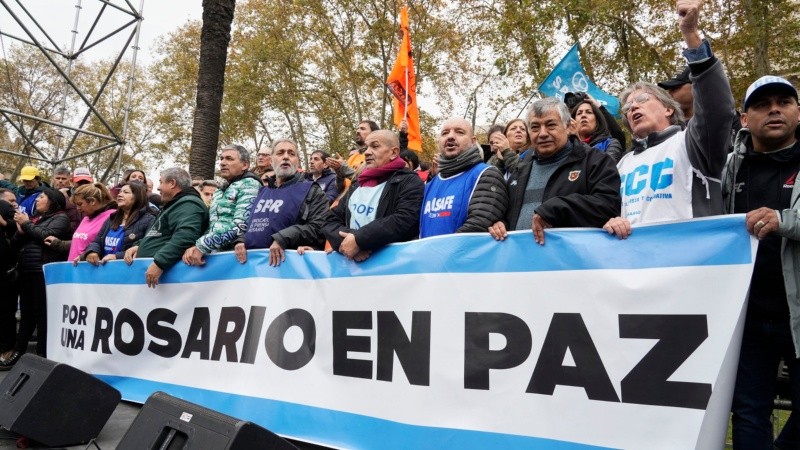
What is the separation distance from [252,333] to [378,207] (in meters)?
1.23

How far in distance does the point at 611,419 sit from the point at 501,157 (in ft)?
10.4

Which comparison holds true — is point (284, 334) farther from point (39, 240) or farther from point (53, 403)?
point (39, 240)

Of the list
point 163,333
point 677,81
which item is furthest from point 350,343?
point 677,81

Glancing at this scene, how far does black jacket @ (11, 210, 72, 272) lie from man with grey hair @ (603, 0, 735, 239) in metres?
5.75

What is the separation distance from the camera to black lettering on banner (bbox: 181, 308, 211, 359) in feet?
14.7

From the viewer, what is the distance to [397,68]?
25.5 ft

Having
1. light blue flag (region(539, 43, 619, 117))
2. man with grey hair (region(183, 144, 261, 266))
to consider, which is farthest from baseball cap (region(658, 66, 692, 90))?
light blue flag (region(539, 43, 619, 117))

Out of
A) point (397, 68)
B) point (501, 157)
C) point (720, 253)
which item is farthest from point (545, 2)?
point (720, 253)

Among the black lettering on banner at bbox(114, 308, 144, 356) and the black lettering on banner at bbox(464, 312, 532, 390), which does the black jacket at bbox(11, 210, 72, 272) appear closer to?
the black lettering on banner at bbox(114, 308, 144, 356)

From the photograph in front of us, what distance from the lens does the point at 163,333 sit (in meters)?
4.84

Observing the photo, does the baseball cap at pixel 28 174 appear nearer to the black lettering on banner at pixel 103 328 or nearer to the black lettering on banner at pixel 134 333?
the black lettering on banner at pixel 103 328

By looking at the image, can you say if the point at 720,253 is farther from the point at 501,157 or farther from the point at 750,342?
the point at 501,157

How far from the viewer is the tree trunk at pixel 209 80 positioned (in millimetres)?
8898

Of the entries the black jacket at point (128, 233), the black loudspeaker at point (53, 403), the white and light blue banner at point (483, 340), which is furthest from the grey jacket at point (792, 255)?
the black jacket at point (128, 233)
